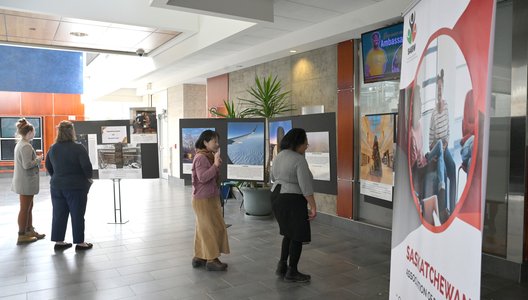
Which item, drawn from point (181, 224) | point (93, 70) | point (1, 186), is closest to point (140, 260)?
point (181, 224)

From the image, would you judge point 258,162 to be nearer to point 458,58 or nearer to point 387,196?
point 387,196

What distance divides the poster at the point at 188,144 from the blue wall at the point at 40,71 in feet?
38.2

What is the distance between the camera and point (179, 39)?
8289 mm

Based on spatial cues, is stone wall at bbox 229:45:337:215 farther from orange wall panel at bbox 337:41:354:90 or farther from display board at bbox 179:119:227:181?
display board at bbox 179:119:227:181

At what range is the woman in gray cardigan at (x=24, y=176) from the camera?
5.65m

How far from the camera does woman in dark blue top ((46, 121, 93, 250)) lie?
5172mm

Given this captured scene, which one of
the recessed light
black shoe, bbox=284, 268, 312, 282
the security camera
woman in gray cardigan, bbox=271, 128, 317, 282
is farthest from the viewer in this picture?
the security camera

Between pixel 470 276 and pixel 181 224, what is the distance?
6147mm

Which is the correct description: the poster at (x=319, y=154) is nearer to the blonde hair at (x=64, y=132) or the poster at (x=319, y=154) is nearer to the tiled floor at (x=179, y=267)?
the tiled floor at (x=179, y=267)

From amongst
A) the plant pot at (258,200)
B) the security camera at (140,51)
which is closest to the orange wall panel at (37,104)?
the security camera at (140,51)

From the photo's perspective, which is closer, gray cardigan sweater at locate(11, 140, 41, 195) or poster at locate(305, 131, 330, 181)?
poster at locate(305, 131, 330, 181)

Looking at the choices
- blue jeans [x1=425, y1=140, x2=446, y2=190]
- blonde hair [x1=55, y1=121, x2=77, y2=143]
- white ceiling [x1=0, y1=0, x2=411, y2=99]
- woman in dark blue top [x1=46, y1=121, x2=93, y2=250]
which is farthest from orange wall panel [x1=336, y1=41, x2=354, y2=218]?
blue jeans [x1=425, y1=140, x2=446, y2=190]

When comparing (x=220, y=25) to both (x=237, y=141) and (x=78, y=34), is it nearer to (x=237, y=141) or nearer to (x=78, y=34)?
(x=237, y=141)

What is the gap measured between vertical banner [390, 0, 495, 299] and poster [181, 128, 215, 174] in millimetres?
4343
